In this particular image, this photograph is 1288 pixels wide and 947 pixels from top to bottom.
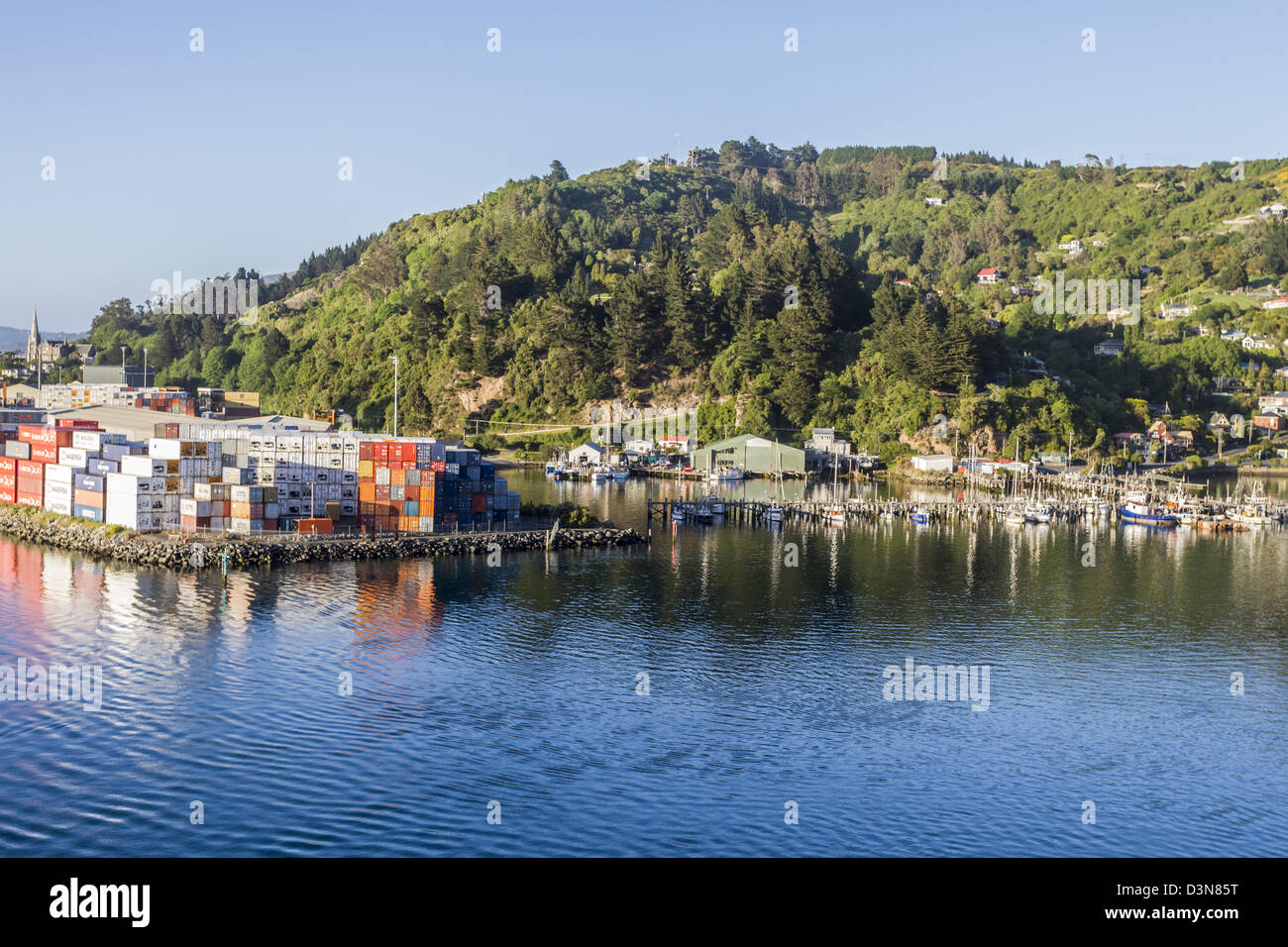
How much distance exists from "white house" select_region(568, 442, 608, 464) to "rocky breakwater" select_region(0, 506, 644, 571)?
28.7 m

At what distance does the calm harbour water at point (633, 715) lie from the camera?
19.8m

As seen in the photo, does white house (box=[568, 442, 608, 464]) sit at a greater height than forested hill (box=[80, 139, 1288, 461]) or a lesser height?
lesser

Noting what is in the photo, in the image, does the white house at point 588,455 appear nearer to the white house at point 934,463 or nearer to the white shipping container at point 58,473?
the white house at point 934,463

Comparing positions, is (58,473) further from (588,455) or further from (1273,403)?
(1273,403)

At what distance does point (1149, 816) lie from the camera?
822 inches

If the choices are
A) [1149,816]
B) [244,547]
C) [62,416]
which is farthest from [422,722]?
[62,416]

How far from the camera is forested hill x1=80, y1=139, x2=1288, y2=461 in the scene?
82938 millimetres

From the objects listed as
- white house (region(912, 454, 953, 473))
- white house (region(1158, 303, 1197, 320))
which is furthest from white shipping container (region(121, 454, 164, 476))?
white house (region(1158, 303, 1197, 320))

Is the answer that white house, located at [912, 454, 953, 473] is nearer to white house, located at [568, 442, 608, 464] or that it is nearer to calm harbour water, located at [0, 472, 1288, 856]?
white house, located at [568, 442, 608, 464]
